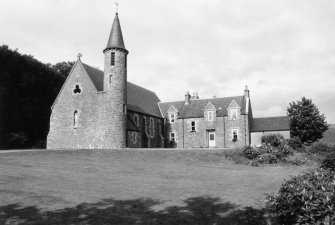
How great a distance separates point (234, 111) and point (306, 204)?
4003 cm

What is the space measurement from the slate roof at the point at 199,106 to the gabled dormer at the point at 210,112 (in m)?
0.64

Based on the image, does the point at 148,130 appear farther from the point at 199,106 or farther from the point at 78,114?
the point at 78,114

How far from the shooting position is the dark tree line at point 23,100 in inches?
1805

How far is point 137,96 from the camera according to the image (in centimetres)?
4753

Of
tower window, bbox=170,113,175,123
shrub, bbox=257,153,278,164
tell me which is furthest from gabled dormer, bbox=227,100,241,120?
shrub, bbox=257,153,278,164

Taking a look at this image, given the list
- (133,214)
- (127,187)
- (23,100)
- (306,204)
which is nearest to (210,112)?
(23,100)

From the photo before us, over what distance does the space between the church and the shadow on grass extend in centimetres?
2528

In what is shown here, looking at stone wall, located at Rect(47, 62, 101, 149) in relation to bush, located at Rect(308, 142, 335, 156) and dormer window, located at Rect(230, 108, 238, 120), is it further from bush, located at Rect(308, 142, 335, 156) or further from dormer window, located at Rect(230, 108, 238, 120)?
bush, located at Rect(308, 142, 335, 156)

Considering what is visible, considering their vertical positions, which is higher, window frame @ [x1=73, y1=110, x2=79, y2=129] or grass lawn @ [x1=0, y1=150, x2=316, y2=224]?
window frame @ [x1=73, y1=110, x2=79, y2=129]

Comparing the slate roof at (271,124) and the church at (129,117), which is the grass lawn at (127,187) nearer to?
the church at (129,117)

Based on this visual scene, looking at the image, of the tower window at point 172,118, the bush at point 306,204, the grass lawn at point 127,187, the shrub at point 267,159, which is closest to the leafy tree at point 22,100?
the tower window at point 172,118

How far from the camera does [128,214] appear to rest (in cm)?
954

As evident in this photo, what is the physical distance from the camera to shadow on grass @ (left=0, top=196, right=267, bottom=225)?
8.90 m

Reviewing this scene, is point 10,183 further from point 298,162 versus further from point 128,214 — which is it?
point 298,162
